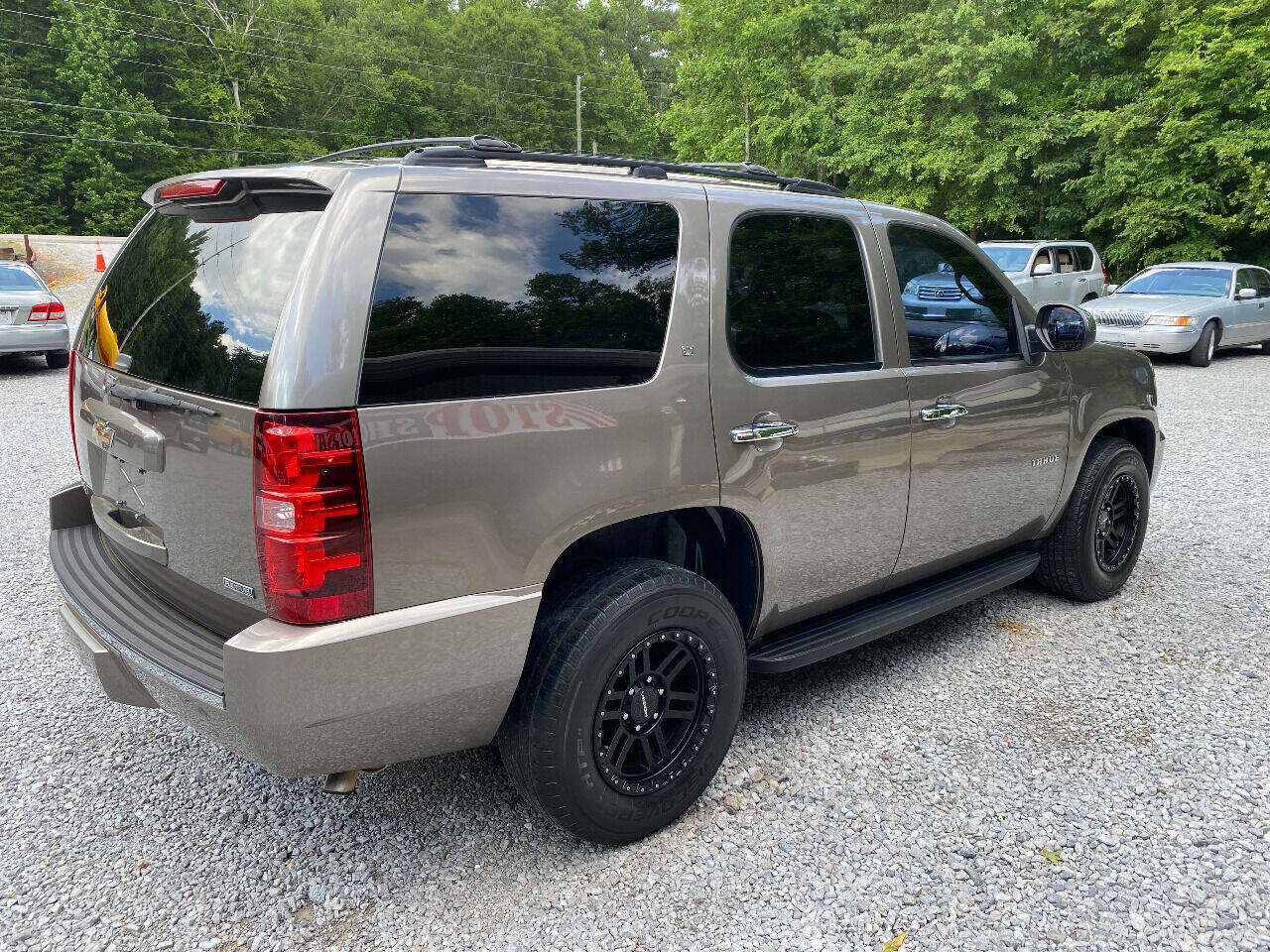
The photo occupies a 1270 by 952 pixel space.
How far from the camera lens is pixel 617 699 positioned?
2.47 m

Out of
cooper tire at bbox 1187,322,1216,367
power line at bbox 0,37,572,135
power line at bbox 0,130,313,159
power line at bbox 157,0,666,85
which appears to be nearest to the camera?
cooper tire at bbox 1187,322,1216,367

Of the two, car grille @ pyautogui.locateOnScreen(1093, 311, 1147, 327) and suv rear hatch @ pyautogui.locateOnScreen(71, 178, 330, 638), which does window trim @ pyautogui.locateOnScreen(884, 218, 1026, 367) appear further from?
car grille @ pyautogui.locateOnScreen(1093, 311, 1147, 327)

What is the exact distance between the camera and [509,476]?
7.23ft

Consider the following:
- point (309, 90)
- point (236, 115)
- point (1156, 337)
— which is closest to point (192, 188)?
point (1156, 337)

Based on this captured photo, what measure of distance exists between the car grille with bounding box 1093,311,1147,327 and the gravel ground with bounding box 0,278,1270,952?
11260mm

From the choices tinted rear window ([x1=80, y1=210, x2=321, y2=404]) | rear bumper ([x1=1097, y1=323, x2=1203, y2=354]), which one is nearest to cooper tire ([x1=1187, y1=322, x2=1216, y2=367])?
rear bumper ([x1=1097, y1=323, x2=1203, y2=354])

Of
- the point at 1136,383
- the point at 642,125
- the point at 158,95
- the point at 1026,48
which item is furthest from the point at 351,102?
the point at 1136,383

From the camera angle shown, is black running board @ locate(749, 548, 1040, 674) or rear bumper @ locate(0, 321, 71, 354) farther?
rear bumper @ locate(0, 321, 71, 354)

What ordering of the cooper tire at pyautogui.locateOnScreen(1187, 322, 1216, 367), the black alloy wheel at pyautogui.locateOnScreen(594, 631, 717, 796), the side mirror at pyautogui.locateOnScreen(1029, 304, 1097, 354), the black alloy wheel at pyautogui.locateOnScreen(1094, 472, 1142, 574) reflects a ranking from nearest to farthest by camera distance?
the black alloy wheel at pyautogui.locateOnScreen(594, 631, 717, 796)
the side mirror at pyautogui.locateOnScreen(1029, 304, 1097, 354)
the black alloy wheel at pyautogui.locateOnScreen(1094, 472, 1142, 574)
the cooper tire at pyautogui.locateOnScreen(1187, 322, 1216, 367)

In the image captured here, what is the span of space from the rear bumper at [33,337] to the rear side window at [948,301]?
12.0 meters

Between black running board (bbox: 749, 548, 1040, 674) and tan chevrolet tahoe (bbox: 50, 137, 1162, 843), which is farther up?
tan chevrolet tahoe (bbox: 50, 137, 1162, 843)

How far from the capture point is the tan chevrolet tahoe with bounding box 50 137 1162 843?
2.04m

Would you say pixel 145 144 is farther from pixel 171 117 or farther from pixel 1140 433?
pixel 1140 433

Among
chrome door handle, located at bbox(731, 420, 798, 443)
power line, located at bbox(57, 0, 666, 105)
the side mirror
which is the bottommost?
chrome door handle, located at bbox(731, 420, 798, 443)
